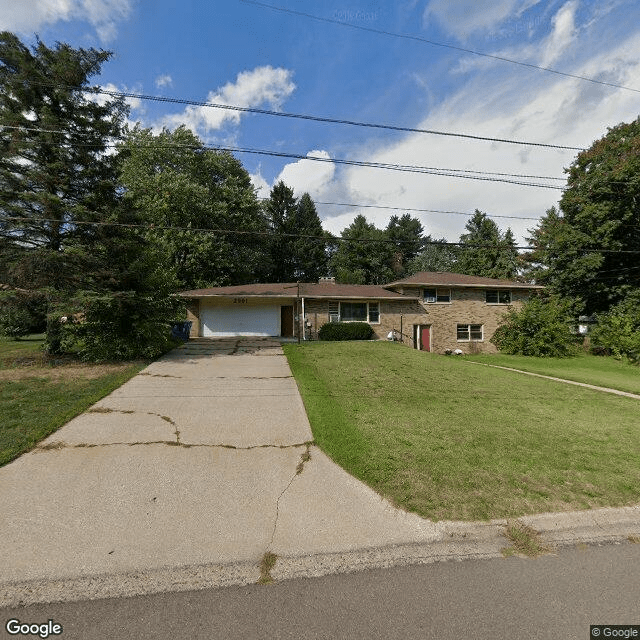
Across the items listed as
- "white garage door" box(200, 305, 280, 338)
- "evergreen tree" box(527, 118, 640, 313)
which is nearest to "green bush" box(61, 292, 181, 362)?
"white garage door" box(200, 305, 280, 338)

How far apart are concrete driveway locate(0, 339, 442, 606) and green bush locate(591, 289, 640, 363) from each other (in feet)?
69.7

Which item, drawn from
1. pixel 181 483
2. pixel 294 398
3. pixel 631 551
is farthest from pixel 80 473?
pixel 631 551

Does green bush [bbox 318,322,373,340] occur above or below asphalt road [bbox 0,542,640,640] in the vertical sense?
above

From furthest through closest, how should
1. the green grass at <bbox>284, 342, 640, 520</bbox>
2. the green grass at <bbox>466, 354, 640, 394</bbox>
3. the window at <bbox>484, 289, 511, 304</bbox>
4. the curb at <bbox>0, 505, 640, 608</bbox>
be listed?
the window at <bbox>484, 289, 511, 304</bbox> → the green grass at <bbox>466, 354, 640, 394</bbox> → the green grass at <bbox>284, 342, 640, 520</bbox> → the curb at <bbox>0, 505, 640, 608</bbox>

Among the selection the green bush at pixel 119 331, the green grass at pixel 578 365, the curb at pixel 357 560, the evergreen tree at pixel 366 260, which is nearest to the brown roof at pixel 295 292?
the green grass at pixel 578 365

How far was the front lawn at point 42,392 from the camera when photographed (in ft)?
15.9

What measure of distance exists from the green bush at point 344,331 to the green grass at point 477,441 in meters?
9.48

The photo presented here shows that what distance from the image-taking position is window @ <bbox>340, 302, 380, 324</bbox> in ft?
67.4

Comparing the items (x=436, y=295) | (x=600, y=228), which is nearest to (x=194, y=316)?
(x=436, y=295)

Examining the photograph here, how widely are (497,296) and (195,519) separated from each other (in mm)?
23792

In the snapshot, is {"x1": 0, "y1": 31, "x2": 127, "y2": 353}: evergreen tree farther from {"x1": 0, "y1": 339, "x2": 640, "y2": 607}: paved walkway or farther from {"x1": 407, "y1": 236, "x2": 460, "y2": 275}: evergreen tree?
{"x1": 407, "y1": 236, "x2": 460, "y2": 275}: evergreen tree

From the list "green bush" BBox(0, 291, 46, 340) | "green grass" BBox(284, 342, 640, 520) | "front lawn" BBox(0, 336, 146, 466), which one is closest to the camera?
"green grass" BBox(284, 342, 640, 520)

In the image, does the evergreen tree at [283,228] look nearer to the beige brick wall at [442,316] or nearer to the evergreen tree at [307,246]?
the evergreen tree at [307,246]

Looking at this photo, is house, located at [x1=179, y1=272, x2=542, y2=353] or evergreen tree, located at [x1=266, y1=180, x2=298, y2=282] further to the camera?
evergreen tree, located at [x1=266, y1=180, x2=298, y2=282]
